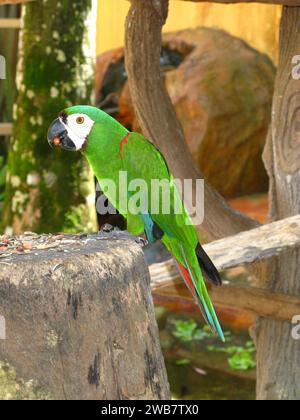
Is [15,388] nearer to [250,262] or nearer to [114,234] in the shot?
[114,234]

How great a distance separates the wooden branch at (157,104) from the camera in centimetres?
318

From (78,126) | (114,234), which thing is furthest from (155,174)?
(114,234)

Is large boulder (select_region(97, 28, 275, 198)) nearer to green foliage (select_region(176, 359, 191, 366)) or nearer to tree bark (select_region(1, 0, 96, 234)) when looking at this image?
green foliage (select_region(176, 359, 191, 366))

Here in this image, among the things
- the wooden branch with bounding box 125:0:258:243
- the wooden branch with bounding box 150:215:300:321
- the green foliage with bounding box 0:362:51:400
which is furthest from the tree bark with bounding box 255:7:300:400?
the green foliage with bounding box 0:362:51:400

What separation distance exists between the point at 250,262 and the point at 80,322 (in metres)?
1.29

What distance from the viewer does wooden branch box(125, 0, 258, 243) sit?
10.4 feet

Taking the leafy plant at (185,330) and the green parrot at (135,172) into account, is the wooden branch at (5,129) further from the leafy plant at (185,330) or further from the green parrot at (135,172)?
the green parrot at (135,172)

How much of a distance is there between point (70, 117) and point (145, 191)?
345 mm

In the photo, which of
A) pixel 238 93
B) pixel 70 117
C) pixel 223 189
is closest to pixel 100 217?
pixel 223 189

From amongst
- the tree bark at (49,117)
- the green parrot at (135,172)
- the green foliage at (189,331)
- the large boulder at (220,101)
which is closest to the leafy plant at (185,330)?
the green foliage at (189,331)

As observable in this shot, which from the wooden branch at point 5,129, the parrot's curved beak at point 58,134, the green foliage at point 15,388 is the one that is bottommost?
the wooden branch at point 5,129

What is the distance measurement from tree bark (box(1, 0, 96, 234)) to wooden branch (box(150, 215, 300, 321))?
51.4 inches

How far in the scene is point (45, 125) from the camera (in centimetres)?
440

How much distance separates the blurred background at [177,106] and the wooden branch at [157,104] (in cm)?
119
